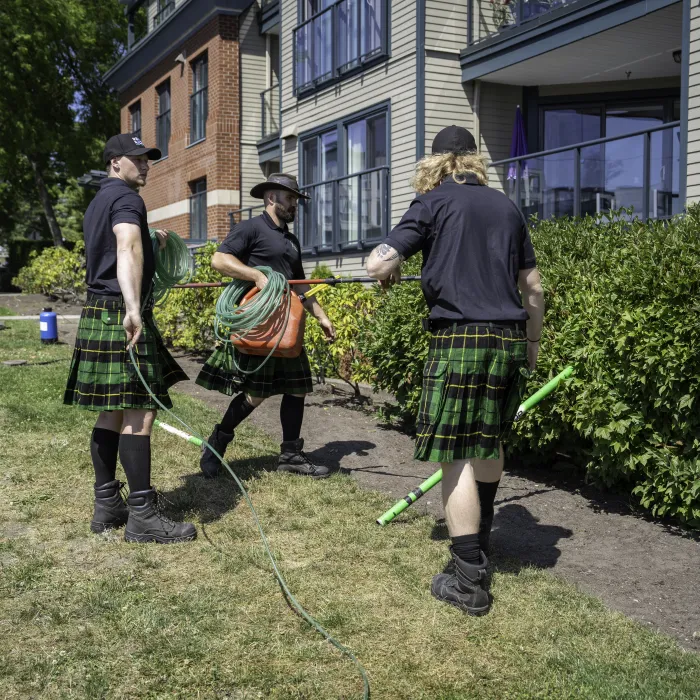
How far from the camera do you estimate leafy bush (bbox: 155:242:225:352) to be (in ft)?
38.7

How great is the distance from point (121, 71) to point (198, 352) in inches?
569

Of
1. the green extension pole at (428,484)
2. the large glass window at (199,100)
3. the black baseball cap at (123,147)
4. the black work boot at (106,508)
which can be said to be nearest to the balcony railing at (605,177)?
the green extension pole at (428,484)

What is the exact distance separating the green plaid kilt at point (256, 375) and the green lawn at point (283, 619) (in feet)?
2.51

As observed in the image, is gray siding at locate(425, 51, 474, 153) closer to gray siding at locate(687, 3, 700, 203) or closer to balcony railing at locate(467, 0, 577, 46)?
balcony railing at locate(467, 0, 577, 46)

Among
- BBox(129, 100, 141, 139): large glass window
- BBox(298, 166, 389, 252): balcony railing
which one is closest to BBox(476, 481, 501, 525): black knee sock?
BBox(298, 166, 389, 252): balcony railing

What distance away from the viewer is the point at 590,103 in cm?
1315

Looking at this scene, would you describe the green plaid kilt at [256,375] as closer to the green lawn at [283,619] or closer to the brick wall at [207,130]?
the green lawn at [283,619]

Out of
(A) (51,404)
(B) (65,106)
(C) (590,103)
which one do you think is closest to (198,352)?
(A) (51,404)

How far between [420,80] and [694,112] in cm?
468

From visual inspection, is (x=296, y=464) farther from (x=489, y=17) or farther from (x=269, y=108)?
(x=269, y=108)

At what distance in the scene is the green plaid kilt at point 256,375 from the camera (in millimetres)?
5715

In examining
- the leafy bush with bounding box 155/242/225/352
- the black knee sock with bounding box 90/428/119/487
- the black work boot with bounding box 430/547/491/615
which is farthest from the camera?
the leafy bush with bounding box 155/242/225/352

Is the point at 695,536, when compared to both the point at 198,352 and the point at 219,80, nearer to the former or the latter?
the point at 198,352

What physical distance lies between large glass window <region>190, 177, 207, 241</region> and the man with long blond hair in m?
16.7
